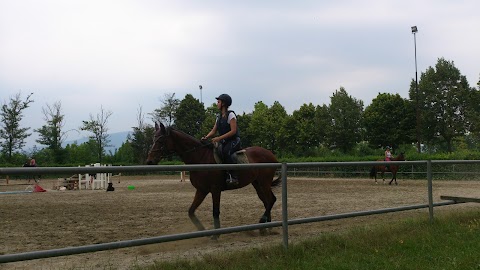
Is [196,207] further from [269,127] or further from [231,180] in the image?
[269,127]

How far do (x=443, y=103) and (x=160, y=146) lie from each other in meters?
45.8

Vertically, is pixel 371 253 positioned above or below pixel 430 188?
below

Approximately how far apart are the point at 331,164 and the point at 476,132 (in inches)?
1648

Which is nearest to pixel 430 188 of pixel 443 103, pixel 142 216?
pixel 142 216

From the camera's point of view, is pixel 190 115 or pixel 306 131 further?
pixel 190 115

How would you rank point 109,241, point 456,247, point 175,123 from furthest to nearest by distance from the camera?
point 175,123 → point 456,247 → point 109,241

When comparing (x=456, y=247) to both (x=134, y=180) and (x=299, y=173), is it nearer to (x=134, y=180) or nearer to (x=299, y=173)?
(x=299, y=173)

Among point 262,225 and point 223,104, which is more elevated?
point 223,104

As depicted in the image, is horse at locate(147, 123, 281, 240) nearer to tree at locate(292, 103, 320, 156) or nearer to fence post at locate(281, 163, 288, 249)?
fence post at locate(281, 163, 288, 249)

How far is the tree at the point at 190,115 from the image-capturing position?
73.8 m

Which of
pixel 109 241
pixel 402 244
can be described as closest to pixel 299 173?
pixel 402 244

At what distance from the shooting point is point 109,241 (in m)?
3.95

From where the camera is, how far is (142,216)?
427cm

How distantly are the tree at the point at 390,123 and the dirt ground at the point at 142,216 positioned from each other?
4431 cm
